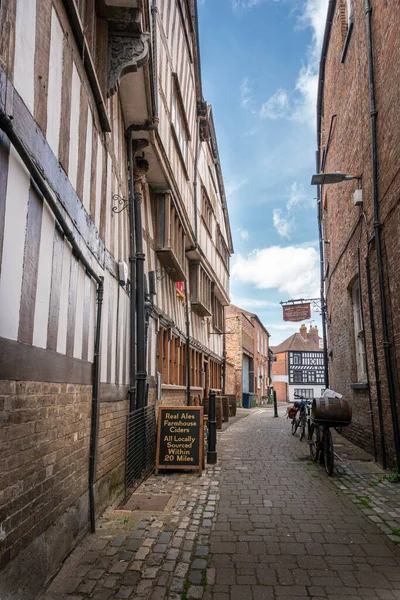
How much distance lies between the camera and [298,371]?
183 ft

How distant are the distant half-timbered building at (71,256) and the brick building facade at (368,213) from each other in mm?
3562

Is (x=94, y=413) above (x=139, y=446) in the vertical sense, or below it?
above

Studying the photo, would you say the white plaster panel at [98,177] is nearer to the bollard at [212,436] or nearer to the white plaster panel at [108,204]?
the white plaster panel at [108,204]

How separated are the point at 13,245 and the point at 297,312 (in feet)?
70.0

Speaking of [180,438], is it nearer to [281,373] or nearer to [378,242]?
[378,242]

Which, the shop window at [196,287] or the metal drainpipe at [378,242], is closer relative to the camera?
the metal drainpipe at [378,242]

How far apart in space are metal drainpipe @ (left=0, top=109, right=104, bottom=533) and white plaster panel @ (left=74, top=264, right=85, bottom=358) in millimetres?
128

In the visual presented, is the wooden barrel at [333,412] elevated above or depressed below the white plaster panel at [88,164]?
below

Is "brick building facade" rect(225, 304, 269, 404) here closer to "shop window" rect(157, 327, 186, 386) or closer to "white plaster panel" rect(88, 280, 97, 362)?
"shop window" rect(157, 327, 186, 386)

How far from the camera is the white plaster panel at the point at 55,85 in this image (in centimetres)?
346

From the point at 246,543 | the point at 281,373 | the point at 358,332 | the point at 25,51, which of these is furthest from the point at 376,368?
the point at 281,373

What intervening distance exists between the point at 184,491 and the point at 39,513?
10.9 feet

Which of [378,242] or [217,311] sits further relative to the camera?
[217,311]

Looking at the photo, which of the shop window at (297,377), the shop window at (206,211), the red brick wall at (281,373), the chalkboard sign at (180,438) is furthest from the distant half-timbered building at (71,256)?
the shop window at (297,377)
